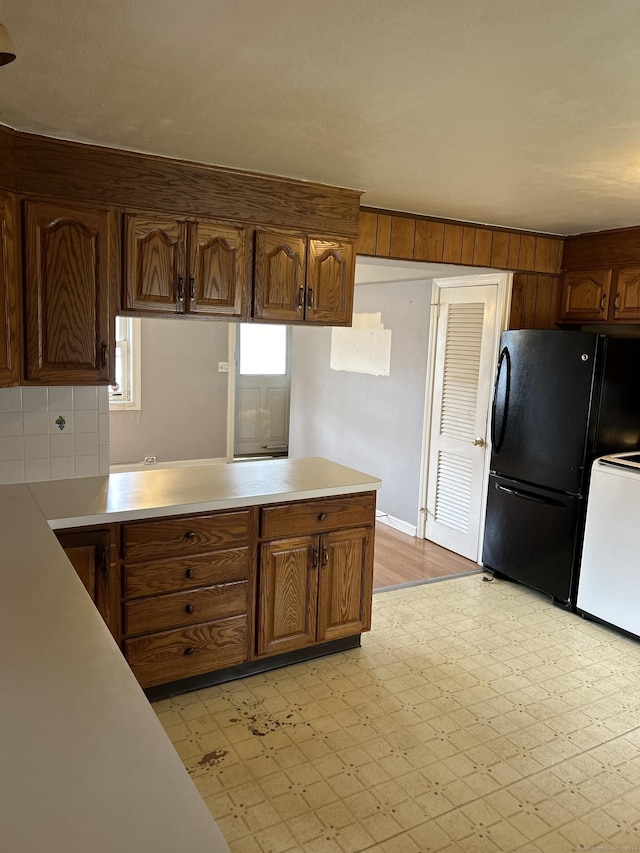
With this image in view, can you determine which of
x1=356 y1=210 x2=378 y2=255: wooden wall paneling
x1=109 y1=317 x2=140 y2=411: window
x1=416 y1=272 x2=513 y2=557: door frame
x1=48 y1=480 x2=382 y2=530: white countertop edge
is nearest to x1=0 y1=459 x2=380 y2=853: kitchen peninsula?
x1=48 y1=480 x2=382 y2=530: white countertop edge

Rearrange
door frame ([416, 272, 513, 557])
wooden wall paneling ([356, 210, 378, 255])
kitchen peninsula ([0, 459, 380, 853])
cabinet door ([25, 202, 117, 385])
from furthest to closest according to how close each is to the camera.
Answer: door frame ([416, 272, 513, 557]) → wooden wall paneling ([356, 210, 378, 255]) → cabinet door ([25, 202, 117, 385]) → kitchen peninsula ([0, 459, 380, 853])

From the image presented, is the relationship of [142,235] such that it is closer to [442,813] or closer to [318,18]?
[318,18]

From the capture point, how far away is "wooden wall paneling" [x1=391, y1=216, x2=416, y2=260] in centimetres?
348

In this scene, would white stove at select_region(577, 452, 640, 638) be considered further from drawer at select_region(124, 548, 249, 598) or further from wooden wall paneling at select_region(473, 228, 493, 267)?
drawer at select_region(124, 548, 249, 598)

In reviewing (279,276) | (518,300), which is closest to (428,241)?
(518,300)

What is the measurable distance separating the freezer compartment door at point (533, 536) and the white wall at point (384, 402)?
93 centimetres

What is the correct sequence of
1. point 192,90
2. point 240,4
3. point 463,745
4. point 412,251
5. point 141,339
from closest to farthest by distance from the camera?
point 240,4, point 192,90, point 463,745, point 412,251, point 141,339

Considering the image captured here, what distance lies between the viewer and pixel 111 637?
1.43 meters

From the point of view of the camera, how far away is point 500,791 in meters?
2.25

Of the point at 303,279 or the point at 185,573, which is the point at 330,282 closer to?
the point at 303,279

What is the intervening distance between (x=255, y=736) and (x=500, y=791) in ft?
3.08

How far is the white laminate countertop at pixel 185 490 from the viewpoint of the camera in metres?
2.51

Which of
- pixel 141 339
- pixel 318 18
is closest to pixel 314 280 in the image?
pixel 318 18

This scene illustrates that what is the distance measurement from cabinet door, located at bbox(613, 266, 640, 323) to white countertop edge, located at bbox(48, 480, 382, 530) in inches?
78.8
